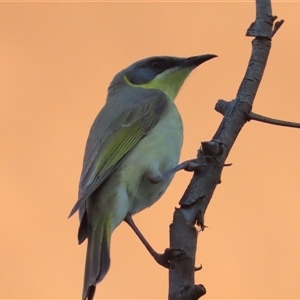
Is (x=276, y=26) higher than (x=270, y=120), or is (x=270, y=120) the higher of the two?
(x=276, y=26)

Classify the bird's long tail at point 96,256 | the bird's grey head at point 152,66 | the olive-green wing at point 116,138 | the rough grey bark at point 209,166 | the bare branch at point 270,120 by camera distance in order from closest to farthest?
the rough grey bark at point 209,166 < the bare branch at point 270,120 < the bird's long tail at point 96,256 < the olive-green wing at point 116,138 < the bird's grey head at point 152,66

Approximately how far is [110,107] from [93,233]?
1791 mm

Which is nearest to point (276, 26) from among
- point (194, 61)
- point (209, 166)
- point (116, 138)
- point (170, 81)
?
point (209, 166)

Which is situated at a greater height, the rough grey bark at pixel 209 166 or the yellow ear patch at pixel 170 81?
the yellow ear patch at pixel 170 81

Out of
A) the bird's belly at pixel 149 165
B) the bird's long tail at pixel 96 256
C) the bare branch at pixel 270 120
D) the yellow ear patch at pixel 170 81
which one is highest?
the yellow ear patch at pixel 170 81

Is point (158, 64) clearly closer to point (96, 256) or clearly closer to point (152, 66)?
point (152, 66)

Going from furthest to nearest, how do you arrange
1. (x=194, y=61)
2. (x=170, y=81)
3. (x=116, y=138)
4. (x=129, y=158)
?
(x=170, y=81)
(x=194, y=61)
(x=116, y=138)
(x=129, y=158)

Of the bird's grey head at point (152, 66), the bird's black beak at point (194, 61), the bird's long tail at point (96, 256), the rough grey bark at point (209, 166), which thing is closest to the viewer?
the rough grey bark at point (209, 166)

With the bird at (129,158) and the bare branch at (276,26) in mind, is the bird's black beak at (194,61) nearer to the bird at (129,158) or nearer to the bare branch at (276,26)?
the bird at (129,158)

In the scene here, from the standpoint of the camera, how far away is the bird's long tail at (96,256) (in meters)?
3.24

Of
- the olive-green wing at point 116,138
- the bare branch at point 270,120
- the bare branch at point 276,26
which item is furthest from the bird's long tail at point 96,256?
the bare branch at point 276,26

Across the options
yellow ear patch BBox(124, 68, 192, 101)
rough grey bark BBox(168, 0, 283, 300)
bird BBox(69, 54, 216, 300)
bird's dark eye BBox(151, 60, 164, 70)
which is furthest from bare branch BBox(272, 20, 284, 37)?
bird's dark eye BBox(151, 60, 164, 70)

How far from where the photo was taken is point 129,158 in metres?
4.50

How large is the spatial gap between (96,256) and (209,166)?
3.60ft
